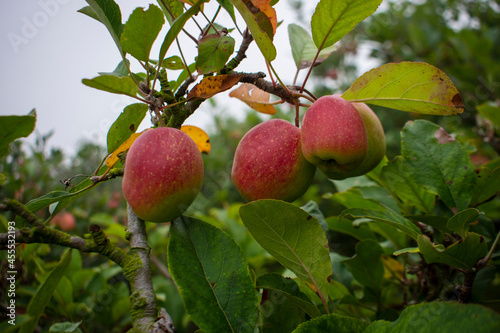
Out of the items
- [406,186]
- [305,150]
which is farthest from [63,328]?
[406,186]

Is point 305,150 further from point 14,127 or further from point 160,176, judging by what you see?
point 14,127

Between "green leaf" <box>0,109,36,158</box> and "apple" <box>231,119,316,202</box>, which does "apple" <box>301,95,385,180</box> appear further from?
A: "green leaf" <box>0,109,36,158</box>

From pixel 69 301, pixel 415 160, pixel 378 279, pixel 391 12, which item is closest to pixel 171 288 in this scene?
pixel 69 301

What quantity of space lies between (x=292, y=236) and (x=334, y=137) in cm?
20

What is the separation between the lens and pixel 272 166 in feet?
2.33

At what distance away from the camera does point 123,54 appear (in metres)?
0.68

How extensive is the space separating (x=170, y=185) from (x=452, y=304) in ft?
1.48

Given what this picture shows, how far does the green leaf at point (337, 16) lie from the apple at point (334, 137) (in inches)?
5.5

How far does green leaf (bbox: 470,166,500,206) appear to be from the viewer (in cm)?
75

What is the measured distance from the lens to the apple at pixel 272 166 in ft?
2.34

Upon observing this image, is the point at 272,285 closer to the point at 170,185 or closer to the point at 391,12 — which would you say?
the point at 170,185

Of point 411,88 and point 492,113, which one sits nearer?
point 411,88

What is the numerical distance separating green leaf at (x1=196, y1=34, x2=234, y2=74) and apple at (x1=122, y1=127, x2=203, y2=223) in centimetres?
14

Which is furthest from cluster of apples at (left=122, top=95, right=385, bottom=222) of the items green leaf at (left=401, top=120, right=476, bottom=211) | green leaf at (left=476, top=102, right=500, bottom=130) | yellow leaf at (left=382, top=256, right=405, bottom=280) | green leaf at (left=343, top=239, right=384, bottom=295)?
green leaf at (left=476, top=102, right=500, bottom=130)
